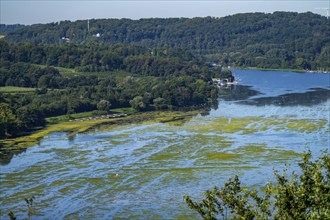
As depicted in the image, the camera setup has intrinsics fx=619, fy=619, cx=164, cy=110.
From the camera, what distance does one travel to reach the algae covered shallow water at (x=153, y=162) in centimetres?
4332

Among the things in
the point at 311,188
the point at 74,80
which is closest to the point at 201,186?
the point at 311,188

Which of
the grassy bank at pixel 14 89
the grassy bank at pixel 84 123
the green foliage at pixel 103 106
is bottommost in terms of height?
the grassy bank at pixel 84 123

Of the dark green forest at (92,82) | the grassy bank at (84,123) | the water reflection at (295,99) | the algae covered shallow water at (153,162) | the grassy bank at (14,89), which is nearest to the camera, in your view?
the algae covered shallow water at (153,162)

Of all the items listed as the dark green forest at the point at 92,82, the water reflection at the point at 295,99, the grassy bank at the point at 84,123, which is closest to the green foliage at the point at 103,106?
the dark green forest at the point at 92,82

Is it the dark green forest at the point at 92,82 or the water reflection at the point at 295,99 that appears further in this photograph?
the water reflection at the point at 295,99

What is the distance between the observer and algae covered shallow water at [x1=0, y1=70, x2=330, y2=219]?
43319mm

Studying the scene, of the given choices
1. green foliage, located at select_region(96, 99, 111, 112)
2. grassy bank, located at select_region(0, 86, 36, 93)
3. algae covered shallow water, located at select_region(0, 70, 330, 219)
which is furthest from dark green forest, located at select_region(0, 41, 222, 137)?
algae covered shallow water, located at select_region(0, 70, 330, 219)

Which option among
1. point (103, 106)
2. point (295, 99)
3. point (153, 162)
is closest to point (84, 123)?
point (103, 106)

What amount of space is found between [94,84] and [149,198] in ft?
240

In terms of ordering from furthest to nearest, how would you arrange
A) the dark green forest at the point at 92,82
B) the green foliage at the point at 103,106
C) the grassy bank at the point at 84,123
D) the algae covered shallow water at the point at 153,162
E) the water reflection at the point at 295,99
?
the water reflection at the point at 295,99
the green foliage at the point at 103,106
the dark green forest at the point at 92,82
the grassy bank at the point at 84,123
the algae covered shallow water at the point at 153,162

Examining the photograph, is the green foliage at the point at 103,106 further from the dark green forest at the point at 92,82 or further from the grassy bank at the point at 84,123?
the grassy bank at the point at 84,123

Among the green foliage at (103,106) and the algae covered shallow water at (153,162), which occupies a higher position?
the green foliage at (103,106)

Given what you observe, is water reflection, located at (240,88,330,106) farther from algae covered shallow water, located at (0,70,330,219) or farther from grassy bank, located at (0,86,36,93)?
grassy bank, located at (0,86,36,93)

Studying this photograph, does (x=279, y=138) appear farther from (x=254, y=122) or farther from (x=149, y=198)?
(x=149, y=198)
